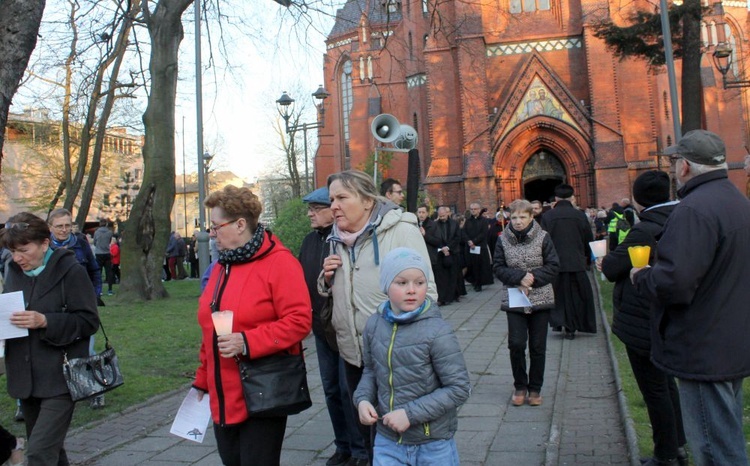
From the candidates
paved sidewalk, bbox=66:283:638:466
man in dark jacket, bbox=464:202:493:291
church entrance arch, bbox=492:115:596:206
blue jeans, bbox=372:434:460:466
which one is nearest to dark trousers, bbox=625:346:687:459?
paved sidewalk, bbox=66:283:638:466

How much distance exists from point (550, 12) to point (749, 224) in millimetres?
30392

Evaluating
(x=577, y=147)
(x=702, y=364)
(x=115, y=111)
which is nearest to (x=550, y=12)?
(x=577, y=147)

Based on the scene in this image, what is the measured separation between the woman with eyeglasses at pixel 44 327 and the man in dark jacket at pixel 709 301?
3.33m

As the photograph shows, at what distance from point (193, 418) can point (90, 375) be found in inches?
40.7

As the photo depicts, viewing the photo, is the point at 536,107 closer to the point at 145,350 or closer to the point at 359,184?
the point at 145,350

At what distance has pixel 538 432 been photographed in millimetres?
5938

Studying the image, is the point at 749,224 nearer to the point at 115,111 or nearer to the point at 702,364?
the point at 702,364

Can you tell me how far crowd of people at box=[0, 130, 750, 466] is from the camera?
10.9 feet

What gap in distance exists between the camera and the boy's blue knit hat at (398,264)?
3.37 m

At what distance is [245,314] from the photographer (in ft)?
11.6

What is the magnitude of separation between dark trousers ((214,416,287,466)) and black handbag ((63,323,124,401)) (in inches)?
46.9

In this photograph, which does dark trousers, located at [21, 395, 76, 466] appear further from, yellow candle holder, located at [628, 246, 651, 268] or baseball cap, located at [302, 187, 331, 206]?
yellow candle holder, located at [628, 246, 651, 268]

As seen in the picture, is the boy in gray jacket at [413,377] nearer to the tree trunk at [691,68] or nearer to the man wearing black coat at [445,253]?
the man wearing black coat at [445,253]

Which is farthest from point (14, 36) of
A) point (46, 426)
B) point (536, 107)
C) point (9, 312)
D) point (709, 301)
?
point (536, 107)
